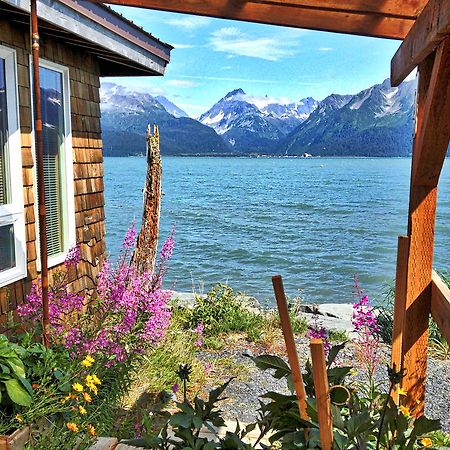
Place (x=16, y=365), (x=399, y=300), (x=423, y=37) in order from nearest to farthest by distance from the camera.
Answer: (x=399, y=300) → (x=423, y=37) → (x=16, y=365)

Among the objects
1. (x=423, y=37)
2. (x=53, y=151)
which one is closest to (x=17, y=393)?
(x=423, y=37)

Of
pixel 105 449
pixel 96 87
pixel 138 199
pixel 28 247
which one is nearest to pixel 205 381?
pixel 28 247

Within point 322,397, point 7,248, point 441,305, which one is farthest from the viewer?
point 7,248

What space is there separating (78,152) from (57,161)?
35 cm

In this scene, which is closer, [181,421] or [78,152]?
[181,421]

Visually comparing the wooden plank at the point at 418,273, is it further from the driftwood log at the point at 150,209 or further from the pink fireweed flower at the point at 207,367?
the driftwood log at the point at 150,209

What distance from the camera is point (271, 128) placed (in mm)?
115812

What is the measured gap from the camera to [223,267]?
13133 millimetres

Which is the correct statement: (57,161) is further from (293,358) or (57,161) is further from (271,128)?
(271,128)

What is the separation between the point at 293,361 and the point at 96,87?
4.54 metres

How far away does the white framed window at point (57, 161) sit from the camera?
4293 mm

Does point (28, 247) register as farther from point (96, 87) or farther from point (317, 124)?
point (317, 124)

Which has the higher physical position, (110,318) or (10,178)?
(10,178)

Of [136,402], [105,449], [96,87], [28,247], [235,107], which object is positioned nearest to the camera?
[105,449]
